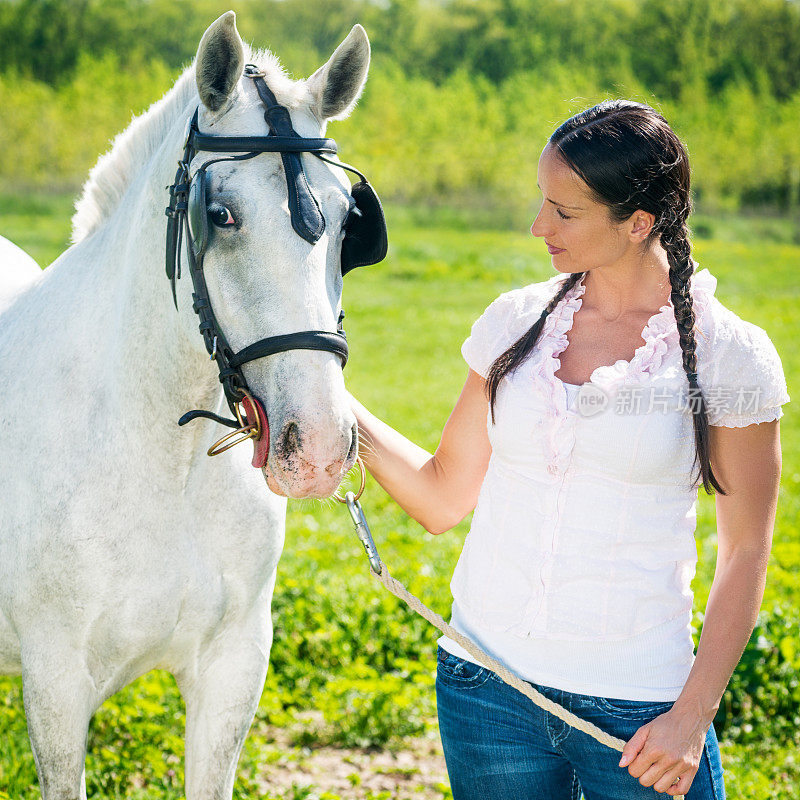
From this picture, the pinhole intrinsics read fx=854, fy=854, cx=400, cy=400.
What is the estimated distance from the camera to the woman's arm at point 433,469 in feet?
6.11

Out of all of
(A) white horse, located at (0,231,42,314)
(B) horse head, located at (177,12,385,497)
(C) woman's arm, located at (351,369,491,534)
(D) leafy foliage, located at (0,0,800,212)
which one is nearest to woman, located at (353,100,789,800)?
(C) woman's arm, located at (351,369,491,534)

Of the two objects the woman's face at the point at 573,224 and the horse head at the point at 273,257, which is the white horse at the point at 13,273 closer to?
the horse head at the point at 273,257

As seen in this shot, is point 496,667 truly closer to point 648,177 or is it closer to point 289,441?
point 289,441

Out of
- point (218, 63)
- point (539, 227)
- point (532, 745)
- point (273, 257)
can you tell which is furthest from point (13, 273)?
point (532, 745)

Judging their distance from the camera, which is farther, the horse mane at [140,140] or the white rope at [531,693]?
the horse mane at [140,140]

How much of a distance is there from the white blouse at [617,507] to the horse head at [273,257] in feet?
1.25

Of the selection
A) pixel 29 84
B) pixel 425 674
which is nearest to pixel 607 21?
pixel 29 84

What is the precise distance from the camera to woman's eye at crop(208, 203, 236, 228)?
4.89 feet

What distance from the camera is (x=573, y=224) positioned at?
1575 mm

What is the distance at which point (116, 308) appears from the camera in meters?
1.78

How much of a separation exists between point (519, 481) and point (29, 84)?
27.2 meters

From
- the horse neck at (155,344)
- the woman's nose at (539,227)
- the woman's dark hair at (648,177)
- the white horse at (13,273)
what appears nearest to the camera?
the woman's dark hair at (648,177)

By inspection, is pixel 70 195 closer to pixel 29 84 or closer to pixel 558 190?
pixel 29 84

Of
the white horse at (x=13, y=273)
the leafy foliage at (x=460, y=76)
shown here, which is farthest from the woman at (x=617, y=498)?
the leafy foliage at (x=460, y=76)
